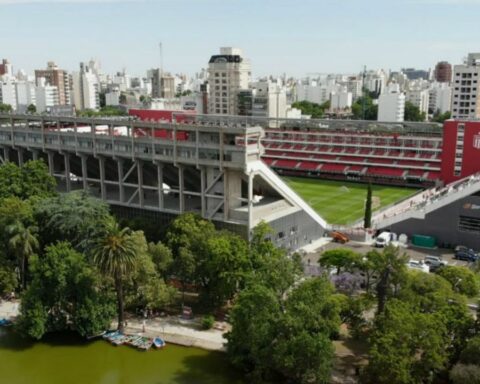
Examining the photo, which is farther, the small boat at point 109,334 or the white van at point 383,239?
the white van at point 383,239

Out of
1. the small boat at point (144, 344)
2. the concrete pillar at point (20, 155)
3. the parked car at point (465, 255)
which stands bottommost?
the small boat at point (144, 344)

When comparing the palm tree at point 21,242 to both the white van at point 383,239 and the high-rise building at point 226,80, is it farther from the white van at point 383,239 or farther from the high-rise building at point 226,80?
the high-rise building at point 226,80

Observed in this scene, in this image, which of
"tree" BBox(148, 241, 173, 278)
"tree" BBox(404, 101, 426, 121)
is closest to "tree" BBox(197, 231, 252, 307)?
"tree" BBox(148, 241, 173, 278)

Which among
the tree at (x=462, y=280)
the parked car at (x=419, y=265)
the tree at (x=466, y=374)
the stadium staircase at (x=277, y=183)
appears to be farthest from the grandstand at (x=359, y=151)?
the tree at (x=466, y=374)

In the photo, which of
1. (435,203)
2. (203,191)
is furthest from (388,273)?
(435,203)

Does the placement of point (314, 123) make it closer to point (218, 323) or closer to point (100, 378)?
point (218, 323)

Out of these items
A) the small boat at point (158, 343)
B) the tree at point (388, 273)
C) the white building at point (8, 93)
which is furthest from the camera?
the white building at point (8, 93)

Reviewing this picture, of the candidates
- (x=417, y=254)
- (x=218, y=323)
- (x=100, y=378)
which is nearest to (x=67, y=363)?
(x=100, y=378)
